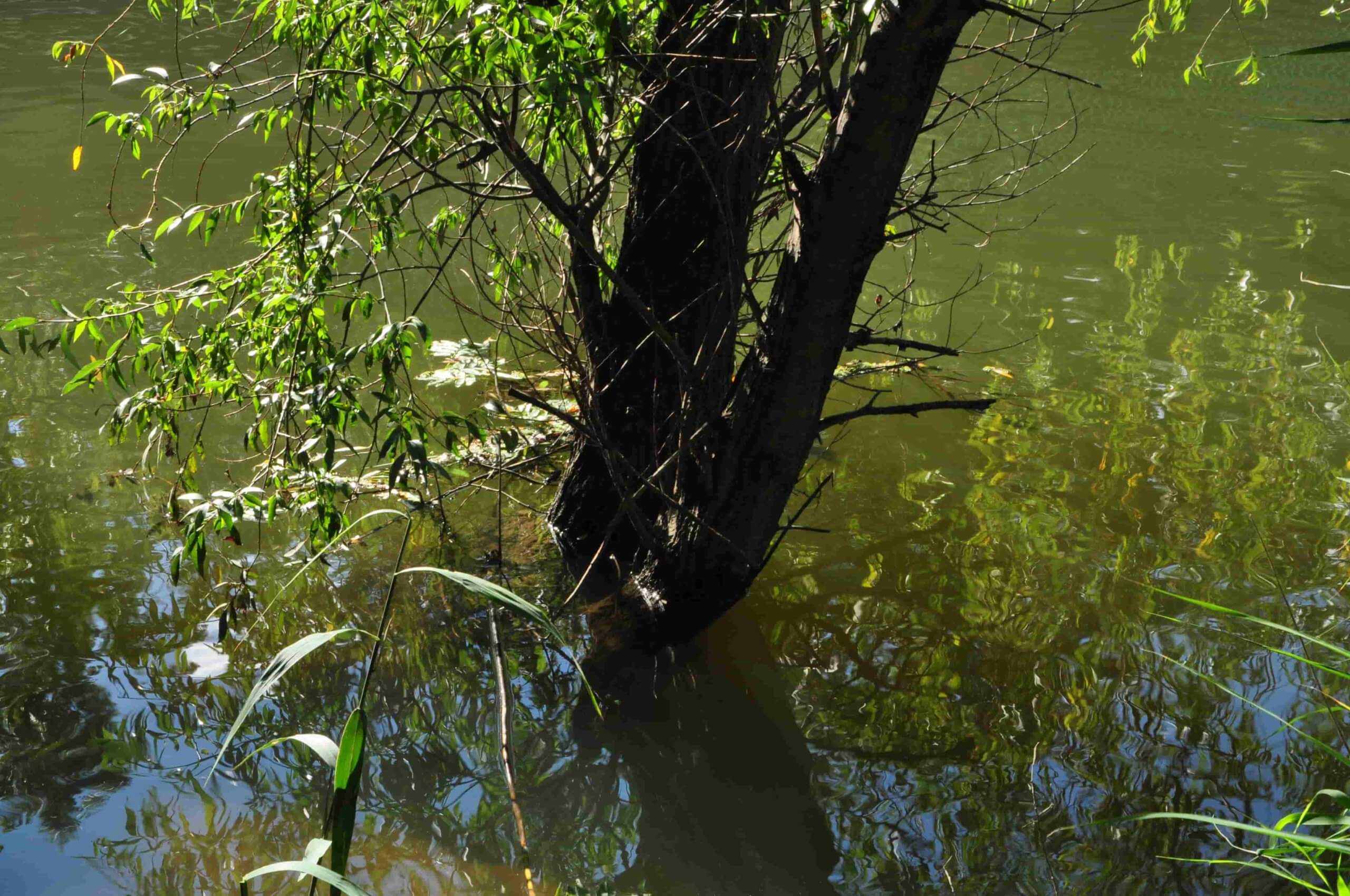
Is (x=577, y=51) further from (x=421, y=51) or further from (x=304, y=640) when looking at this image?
(x=304, y=640)

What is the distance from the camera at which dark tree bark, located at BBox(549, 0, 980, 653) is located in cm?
322

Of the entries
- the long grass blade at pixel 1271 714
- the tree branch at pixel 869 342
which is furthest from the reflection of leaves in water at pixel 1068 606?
the tree branch at pixel 869 342

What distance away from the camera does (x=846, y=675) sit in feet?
13.2

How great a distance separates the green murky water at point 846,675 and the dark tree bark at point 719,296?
59 centimetres

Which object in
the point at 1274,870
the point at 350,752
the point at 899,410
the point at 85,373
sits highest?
the point at 899,410

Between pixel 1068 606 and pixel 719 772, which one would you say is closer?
pixel 719 772

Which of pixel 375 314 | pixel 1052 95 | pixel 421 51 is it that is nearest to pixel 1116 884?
pixel 421 51

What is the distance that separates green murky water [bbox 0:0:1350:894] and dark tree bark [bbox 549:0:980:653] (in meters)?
0.59

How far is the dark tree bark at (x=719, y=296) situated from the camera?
3217 millimetres

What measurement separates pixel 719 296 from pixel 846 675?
1.42 meters

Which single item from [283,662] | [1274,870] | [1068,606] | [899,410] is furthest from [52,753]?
[1068,606]

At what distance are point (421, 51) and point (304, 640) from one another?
199cm

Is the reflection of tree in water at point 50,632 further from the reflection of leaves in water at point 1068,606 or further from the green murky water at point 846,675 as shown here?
the reflection of leaves in water at point 1068,606

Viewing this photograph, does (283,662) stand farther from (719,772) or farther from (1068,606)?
(1068,606)
